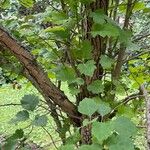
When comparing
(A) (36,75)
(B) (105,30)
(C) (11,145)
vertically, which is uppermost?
(B) (105,30)

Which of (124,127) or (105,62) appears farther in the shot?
(105,62)

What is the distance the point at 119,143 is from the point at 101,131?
0.04 meters

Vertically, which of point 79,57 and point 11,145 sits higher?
point 79,57

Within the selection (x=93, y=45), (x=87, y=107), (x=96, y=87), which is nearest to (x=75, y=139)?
(x=87, y=107)

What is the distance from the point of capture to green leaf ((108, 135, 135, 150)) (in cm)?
63

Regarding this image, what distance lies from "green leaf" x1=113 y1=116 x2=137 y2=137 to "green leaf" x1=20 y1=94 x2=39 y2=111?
0.28 meters

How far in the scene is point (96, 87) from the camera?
3.10 ft

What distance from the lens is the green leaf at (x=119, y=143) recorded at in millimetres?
628

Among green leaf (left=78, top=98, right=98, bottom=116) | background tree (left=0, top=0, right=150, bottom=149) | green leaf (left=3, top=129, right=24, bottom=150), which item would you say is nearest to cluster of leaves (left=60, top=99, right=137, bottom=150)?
green leaf (left=78, top=98, right=98, bottom=116)

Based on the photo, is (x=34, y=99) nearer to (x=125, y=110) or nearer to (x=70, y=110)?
(x=70, y=110)

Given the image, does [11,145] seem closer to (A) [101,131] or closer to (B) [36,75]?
(B) [36,75]

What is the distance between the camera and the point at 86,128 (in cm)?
96

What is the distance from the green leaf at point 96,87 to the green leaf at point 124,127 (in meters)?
0.27

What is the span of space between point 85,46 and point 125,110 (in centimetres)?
20
